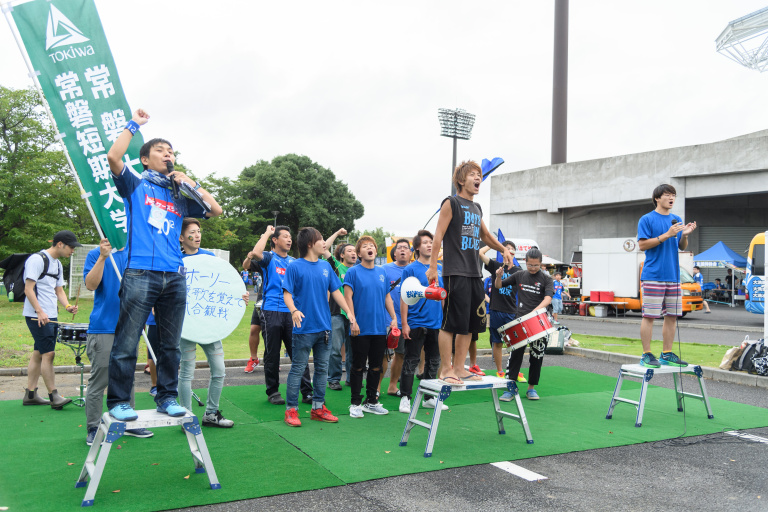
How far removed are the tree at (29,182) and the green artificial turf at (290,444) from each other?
18.3m

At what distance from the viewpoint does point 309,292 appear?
19.5ft

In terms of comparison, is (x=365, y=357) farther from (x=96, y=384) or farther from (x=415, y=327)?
(x=96, y=384)

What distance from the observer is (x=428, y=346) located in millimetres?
7051

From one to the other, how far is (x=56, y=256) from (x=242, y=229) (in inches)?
1646

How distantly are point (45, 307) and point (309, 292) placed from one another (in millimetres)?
3237

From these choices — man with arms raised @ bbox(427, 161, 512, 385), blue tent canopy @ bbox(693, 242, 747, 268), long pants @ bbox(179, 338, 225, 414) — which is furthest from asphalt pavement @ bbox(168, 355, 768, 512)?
blue tent canopy @ bbox(693, 242, 747, 268)

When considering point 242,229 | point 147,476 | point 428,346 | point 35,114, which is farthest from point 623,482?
point 242,229

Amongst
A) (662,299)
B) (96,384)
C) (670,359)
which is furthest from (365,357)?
(670,359)

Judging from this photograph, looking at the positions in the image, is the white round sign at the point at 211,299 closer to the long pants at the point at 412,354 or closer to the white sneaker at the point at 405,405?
the long pants at the point at 412,354

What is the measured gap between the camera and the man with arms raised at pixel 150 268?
149 inches

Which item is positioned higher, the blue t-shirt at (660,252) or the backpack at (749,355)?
the blue t-shirt at (660,252)

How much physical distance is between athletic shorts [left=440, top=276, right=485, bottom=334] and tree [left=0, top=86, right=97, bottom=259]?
2147 cm

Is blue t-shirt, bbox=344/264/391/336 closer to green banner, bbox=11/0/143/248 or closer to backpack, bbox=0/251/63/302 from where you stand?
green banner, bbox=11/0/143/248

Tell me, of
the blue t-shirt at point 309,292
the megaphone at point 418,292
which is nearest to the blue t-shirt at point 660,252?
the megaphone at point 418,292
